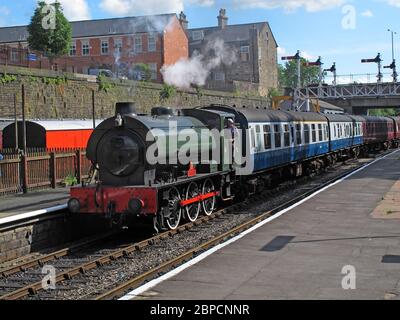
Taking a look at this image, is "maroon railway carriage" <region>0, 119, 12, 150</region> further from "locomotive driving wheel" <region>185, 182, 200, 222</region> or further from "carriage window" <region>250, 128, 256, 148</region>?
"locomotive driving wheel" <region>185, 182, 200, 222</region>

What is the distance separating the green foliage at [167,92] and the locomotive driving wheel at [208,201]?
88.6 ft

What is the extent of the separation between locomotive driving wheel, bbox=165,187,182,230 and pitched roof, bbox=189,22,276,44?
228ft

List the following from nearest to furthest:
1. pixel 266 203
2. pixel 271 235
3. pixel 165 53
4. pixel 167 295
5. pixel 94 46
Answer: pixel 167 295 → pixel 271 235 → pixel 266 203 → pixel 165 53 → pixel 94 46

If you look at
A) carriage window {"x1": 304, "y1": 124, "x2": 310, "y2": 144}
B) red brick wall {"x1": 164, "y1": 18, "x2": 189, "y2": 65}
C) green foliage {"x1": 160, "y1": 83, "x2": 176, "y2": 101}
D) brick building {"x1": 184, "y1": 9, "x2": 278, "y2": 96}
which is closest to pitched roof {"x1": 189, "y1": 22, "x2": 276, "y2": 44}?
brick building {"x1": 184, "y1": 9, "x2": 278, "y2": 96}

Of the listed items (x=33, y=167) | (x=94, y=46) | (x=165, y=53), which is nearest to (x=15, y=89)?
(x=33, y=167)

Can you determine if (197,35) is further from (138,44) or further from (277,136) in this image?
(277,136)

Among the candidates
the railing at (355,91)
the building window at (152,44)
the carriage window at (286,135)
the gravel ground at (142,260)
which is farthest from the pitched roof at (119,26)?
the gravel ground at (142,260)

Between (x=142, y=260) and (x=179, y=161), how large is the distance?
3292mm

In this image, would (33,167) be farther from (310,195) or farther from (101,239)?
(310,195)

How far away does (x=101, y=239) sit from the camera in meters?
12.5

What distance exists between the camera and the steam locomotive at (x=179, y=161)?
11.7 m

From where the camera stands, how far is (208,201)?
14.7 m

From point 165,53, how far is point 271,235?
163ft

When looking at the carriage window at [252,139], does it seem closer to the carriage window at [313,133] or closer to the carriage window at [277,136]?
the carriage window at [277,136]
